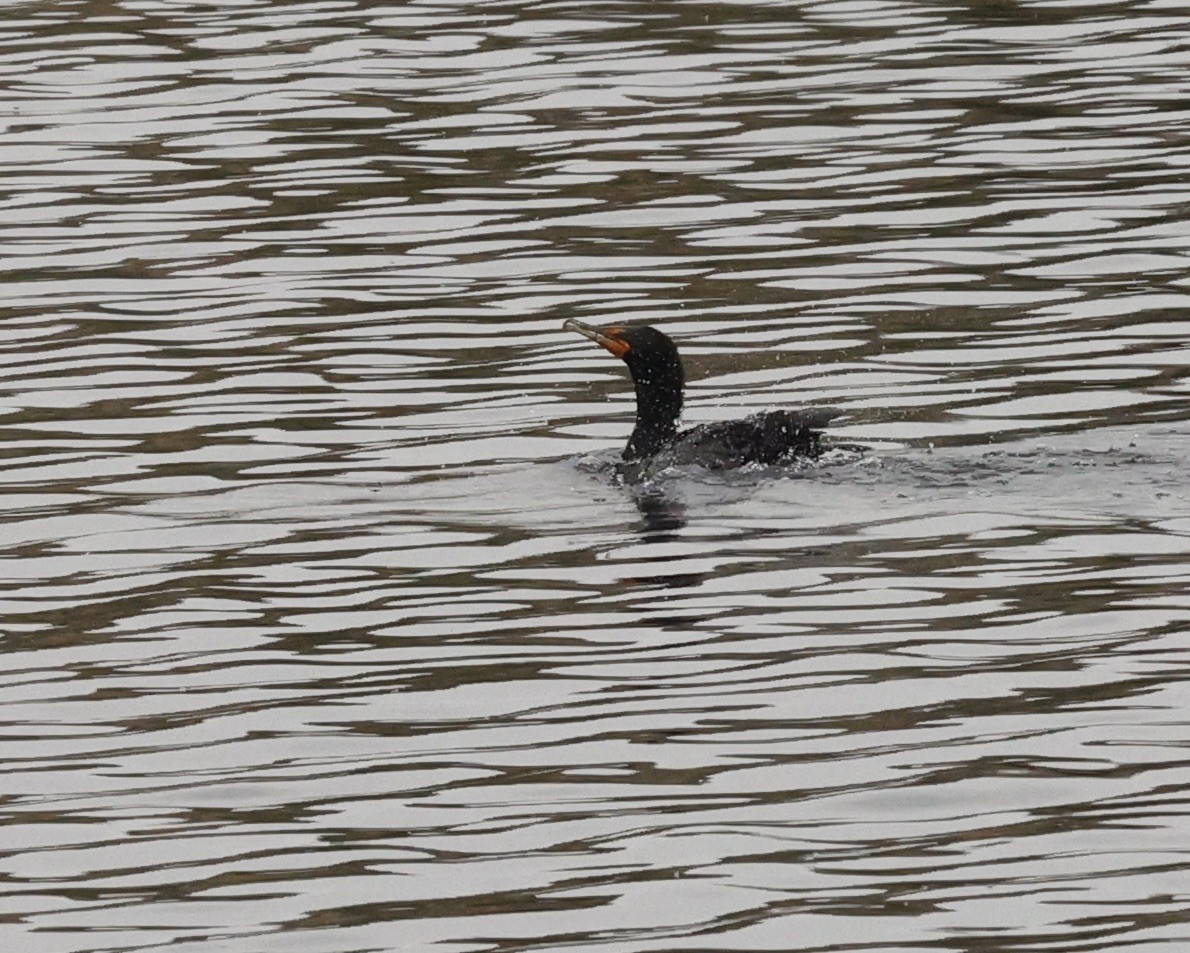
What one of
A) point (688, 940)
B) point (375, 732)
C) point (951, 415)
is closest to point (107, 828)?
point (375, 732)

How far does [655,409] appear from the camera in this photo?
1401 centimetres

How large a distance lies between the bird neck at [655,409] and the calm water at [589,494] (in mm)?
264

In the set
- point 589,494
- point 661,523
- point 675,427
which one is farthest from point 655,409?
point 661,523

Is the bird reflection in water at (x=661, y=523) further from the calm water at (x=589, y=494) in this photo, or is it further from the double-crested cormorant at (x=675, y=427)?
the double-crested cormorant at (x=675, y=427)

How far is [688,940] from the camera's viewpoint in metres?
7.68

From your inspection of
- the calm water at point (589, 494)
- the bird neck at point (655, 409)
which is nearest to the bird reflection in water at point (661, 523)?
the calm water at point (589, 494)

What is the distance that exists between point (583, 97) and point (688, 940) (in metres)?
15.4

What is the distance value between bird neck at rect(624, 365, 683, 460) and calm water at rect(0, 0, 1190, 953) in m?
0.26

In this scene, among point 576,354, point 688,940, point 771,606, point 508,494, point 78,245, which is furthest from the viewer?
point 78,245

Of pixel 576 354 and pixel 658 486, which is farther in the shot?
pixel 576 354

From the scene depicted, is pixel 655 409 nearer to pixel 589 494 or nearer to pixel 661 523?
pixel 589 494

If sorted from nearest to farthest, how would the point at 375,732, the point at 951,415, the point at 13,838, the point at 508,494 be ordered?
the point at 13,838
the point at 375,732
the point at 508,494
the point at 951,415

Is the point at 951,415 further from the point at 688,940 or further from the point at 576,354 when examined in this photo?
the point at 688,940

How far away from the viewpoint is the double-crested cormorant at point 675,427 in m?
13.2
